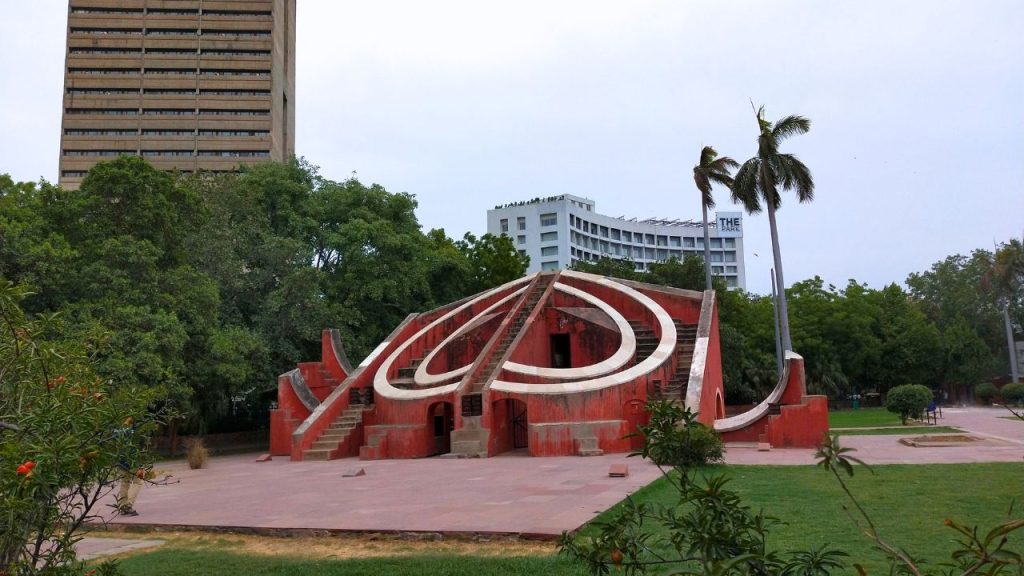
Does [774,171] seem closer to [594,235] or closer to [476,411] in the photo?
[476,411]

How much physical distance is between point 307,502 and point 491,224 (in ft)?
202

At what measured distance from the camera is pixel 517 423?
15.0m

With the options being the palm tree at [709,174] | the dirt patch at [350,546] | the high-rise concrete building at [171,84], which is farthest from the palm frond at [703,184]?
the high-rise concrete building at [171,84]

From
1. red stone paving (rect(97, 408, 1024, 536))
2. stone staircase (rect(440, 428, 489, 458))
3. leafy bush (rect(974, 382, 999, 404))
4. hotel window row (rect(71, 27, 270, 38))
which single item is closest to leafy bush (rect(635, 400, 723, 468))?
red stone paving (rect(97, 408, 1024, 536))

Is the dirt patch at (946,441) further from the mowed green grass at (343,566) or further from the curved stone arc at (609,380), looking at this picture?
the mowed green grass at (343,566)

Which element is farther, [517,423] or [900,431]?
[900,431]

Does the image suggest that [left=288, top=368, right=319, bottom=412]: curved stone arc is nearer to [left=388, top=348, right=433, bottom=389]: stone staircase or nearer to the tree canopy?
the tree canopy

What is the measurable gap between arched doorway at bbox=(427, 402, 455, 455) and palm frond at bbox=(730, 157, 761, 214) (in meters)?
10.7

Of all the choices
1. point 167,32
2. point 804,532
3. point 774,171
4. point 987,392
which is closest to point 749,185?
point 774,171

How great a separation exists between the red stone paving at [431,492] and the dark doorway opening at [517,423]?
1.55 meters

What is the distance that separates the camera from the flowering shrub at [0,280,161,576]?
2670 millimetres

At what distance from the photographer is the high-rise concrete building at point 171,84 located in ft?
192

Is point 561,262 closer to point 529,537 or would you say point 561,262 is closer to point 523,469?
point 523,469

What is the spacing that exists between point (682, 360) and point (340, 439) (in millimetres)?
7221
